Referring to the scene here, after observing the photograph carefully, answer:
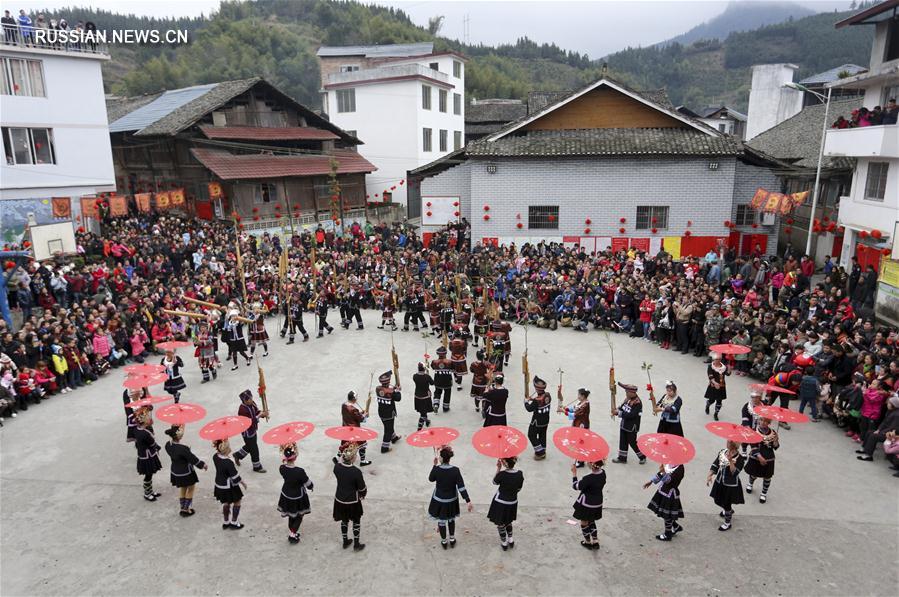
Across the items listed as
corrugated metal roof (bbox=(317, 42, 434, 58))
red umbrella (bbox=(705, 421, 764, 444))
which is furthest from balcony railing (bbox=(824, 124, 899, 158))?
corrugated metal roof (bbox=(317, 42, 434, 58))

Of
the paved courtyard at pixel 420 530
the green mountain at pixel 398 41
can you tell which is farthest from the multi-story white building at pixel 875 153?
the green mountain at pixel 398 41

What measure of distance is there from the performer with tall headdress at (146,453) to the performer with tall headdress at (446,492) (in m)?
4.93

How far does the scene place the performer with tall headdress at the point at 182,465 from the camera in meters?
9.05

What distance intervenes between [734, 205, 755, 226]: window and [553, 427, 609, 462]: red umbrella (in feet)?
71.6

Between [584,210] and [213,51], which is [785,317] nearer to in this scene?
[584,210]

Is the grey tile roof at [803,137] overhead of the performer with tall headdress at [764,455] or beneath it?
overhead

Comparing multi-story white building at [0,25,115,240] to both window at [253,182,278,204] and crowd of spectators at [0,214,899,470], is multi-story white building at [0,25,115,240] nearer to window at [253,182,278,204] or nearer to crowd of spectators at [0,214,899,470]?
crowd of spectators at [0,214,899,470]

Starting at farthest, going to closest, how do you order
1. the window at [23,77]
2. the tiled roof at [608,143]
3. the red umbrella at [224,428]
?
the tiled roof at [608,143]
the window at [23,77]
the red umbrella at [224,428]

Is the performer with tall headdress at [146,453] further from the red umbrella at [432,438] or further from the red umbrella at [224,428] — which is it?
the red umbrella at [432,438]

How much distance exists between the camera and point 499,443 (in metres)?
7.88

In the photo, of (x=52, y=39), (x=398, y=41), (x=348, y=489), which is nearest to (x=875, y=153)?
(x=348, y=489)

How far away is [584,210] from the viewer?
26500mm

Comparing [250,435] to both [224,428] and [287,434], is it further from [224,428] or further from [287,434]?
[287,434]

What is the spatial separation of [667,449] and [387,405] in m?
5.33
